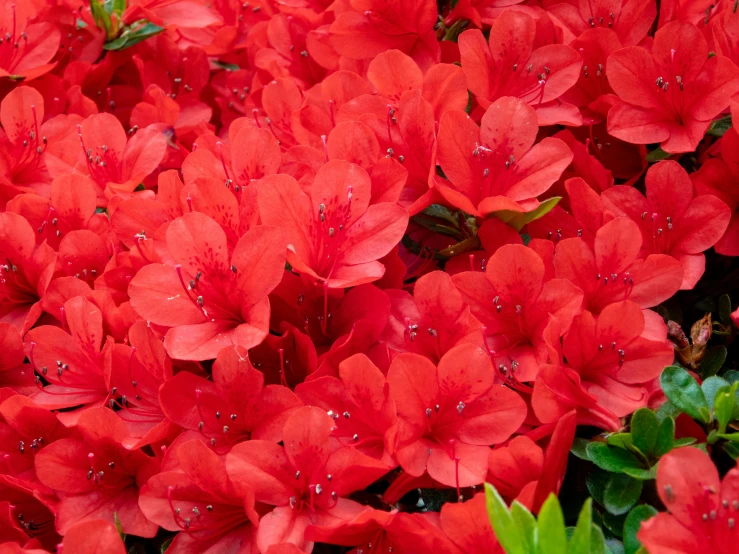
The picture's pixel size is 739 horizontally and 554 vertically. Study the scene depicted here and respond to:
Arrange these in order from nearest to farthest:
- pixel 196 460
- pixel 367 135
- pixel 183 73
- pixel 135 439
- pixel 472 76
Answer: pixel 196 460, pixel 135 439, pixel 367 135, pixel 472 76, pixel 183 73

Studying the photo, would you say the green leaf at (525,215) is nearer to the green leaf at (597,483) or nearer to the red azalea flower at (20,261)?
the green leaf at (597,483)

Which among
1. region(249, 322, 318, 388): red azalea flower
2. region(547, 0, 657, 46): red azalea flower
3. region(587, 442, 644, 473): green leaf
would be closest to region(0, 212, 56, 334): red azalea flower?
region(249, 322, 318, 388): red azalea flower

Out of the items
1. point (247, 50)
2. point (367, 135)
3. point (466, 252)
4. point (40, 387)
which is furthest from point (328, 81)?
point (40, 387)

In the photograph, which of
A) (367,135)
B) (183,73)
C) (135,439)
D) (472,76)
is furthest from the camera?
(183,73)

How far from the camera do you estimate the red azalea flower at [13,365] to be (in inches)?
49.8

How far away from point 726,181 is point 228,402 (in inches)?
31.5

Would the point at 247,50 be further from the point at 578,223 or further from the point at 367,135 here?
the point at 578,223

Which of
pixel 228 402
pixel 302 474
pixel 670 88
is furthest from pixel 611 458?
pixel 670 88

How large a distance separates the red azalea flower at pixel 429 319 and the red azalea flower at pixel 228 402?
18cm

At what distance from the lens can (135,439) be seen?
1.12m

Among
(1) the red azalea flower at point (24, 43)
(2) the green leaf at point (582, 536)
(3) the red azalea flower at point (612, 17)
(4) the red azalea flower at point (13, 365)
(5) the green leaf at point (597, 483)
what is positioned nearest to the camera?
(2) the green leaf at point (582, 536)

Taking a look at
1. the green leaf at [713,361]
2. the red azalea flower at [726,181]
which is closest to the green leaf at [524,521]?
the green leaf at [713,361]

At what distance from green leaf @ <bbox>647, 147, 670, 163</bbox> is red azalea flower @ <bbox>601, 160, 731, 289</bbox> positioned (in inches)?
3.5

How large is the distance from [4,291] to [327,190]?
57 centimetres
